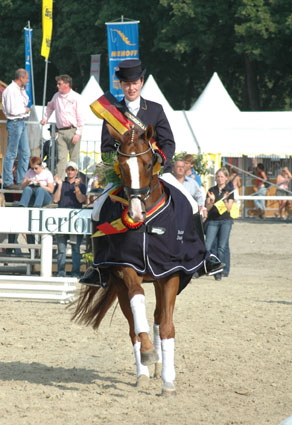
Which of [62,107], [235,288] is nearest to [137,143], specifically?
[235,288]

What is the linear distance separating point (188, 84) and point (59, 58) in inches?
289

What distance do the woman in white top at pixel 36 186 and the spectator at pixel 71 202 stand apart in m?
0.30

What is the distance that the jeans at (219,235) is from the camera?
57.3 feet

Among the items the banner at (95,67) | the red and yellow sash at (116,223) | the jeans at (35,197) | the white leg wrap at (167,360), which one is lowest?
the white leg wrap at (167,360)

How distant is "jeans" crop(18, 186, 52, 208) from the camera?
1711 cm

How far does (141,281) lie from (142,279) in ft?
0.06

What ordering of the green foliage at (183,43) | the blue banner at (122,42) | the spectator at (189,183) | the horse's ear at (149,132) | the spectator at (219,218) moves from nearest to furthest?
the horse's ear at (149,132) → the spectator at (189,183) → the spectator at (219,218) → the blue banner at (122,42) → the green foliage at (183,43)

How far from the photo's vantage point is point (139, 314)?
297 inches

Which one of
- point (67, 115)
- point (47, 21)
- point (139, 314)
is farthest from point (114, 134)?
point (47, 21)

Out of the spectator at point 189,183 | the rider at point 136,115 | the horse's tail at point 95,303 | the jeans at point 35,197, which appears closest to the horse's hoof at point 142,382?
the rider at point 136,115

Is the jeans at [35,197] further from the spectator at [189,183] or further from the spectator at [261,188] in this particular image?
the spectator at [261,188]

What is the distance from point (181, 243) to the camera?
7.95m

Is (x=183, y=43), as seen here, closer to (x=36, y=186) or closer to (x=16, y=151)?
(x=16, y=151)

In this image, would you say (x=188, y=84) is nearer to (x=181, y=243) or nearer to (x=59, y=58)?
(x=59, y=58)
